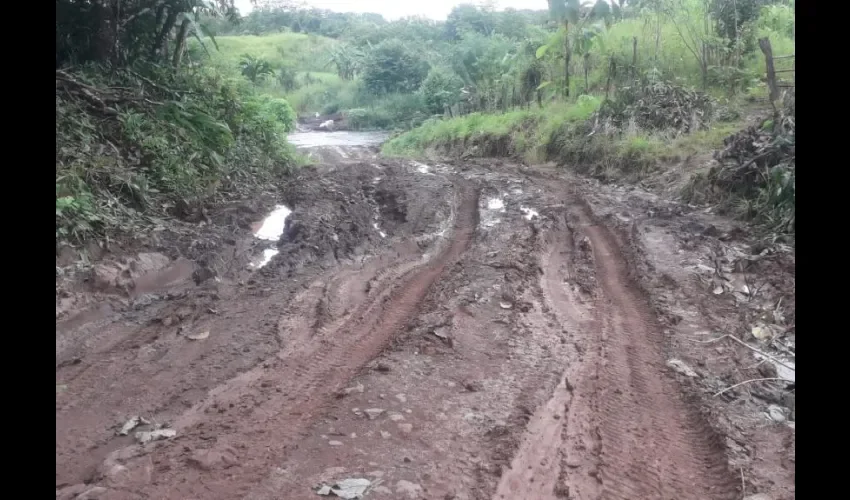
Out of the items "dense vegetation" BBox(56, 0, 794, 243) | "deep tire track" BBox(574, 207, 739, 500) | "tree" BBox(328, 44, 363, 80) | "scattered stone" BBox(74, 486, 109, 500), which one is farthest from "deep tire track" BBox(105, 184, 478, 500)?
"tree" BBox(328, 44, 363, 80)

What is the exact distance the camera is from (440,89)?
3061 cm

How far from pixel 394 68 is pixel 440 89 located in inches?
246

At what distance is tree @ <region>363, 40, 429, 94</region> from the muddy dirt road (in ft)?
97.1

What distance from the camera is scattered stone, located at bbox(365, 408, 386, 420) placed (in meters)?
3.40

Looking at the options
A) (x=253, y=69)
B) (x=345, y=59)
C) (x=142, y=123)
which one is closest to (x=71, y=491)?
(x=142, y=123)

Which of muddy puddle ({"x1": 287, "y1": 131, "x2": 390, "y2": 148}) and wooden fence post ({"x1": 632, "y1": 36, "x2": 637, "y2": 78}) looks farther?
muddy puddle ({"x1": 287, "y1": 131, "x2": 390, "y2": 148})

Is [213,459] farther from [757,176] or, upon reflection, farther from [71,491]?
[757,176]

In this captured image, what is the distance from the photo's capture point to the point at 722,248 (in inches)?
253

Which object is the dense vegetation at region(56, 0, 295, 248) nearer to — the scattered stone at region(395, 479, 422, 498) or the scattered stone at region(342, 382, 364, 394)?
the scattered stone at region(342, 382, 364, 394)

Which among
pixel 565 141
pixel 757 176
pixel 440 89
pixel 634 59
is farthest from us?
pixel 440 89

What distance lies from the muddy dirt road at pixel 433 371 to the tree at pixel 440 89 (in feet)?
72.5
